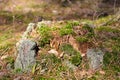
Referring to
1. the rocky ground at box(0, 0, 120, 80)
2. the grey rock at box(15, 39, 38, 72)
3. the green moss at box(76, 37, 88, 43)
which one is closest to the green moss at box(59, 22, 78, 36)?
the rocky ground at box(0, 0, 120, 80)

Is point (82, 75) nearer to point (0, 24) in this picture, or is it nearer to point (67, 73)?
point (67, 73)

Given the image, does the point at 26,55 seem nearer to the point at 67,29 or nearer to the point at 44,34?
the point at 44,34

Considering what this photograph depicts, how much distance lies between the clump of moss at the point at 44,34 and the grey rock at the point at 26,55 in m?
0.19

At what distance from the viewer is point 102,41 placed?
598cm

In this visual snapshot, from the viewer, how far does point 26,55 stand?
17.9 feet

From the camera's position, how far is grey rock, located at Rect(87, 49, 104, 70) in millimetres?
5320

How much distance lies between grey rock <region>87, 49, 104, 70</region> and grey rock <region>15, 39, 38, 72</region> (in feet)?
3.03

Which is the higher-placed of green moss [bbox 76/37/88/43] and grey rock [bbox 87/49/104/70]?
green moss [bbox 76/37/88/43]

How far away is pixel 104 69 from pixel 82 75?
38 cm

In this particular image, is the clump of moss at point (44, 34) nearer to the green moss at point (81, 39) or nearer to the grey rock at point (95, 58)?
the green moss at point (81, 39)

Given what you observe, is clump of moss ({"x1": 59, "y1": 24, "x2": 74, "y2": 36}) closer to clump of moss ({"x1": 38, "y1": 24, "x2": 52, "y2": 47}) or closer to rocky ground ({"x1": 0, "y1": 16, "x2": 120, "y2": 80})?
rocky ground ({"x1": 0, "y1": 16, "x2": 120, "y2": 80})

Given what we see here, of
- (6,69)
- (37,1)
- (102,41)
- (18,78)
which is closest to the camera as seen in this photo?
(18,78)

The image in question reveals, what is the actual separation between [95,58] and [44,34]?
105cm

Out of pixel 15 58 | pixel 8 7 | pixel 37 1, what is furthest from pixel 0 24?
pixel 15 58
